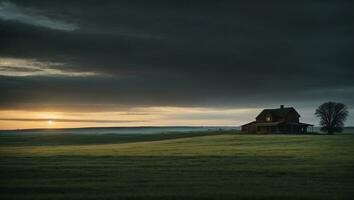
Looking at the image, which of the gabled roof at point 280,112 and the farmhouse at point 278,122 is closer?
the farmhouse at point 278,122

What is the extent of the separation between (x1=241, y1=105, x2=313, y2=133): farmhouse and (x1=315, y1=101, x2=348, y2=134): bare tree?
9826 millimetres

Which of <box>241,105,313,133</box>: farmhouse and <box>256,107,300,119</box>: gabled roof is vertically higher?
<box>256,107,300,119</box>: gabled roof

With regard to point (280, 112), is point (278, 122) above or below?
below

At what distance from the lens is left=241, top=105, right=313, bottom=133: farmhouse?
106 metres

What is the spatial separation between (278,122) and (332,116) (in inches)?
832

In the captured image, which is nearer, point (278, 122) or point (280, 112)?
point (278, 122)

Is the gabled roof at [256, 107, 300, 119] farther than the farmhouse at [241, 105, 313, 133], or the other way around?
the gabled roof at [256, 107, 300, 119]

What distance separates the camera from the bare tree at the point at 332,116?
377ft

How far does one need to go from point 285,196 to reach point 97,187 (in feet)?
32.1

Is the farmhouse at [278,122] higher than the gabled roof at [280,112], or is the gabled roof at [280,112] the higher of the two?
the gabled roof at [280,112]

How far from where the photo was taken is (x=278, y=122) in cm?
10538

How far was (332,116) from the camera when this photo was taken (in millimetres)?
115812

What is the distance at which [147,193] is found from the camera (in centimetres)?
1947

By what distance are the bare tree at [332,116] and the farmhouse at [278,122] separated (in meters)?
9.83
